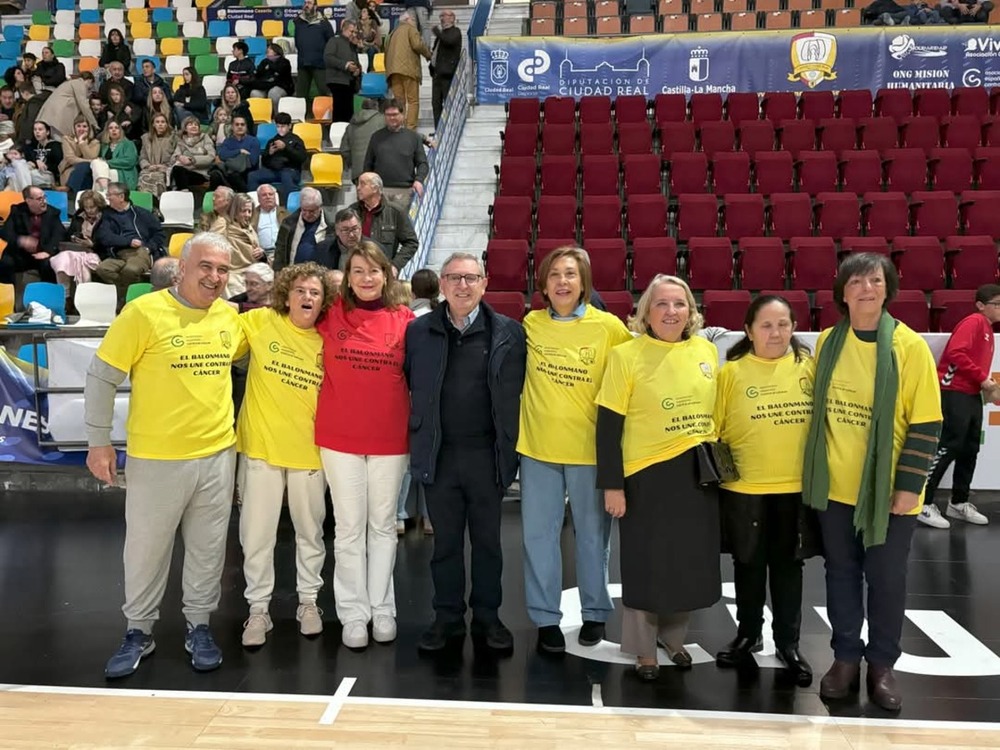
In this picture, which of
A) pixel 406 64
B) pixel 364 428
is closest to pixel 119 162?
pixel 406 64

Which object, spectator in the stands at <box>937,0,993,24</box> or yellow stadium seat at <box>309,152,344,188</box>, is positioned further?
spectator in the stands at <box>937,0,993,24</box>

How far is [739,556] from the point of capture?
2859 millimetres

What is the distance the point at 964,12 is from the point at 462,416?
10281mm

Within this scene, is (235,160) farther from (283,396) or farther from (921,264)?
(921,264)

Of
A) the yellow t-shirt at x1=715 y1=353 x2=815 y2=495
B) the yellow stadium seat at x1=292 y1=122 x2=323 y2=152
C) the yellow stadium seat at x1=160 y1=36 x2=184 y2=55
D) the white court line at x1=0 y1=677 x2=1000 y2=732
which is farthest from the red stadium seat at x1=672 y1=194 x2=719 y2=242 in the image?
the yellow stadium seat at x1=160 y1=36 x2=184 y2=55

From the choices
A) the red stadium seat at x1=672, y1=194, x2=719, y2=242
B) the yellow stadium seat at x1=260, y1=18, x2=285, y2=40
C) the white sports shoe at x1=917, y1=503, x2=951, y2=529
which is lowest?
the white sports shoe at x1=917, y1=503, x2=951, y2=529

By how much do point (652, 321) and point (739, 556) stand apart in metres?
0.86

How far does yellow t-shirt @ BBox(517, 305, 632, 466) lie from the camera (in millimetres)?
2996

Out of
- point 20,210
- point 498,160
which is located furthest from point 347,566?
point 498,160

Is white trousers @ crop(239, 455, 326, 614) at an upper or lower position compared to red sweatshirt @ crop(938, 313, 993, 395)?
lower

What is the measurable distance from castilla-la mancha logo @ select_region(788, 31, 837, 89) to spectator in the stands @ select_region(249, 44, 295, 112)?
5974 mm

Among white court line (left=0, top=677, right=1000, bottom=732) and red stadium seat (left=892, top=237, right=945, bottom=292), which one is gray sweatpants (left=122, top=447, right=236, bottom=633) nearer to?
white court line (left=0, top=677, right=1000, bottom=732)

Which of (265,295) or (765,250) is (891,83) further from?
(265,295)

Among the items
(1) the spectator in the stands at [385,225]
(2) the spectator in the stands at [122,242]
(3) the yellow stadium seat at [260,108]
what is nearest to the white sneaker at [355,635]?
(1) the spectator in the stands at [385,225]
